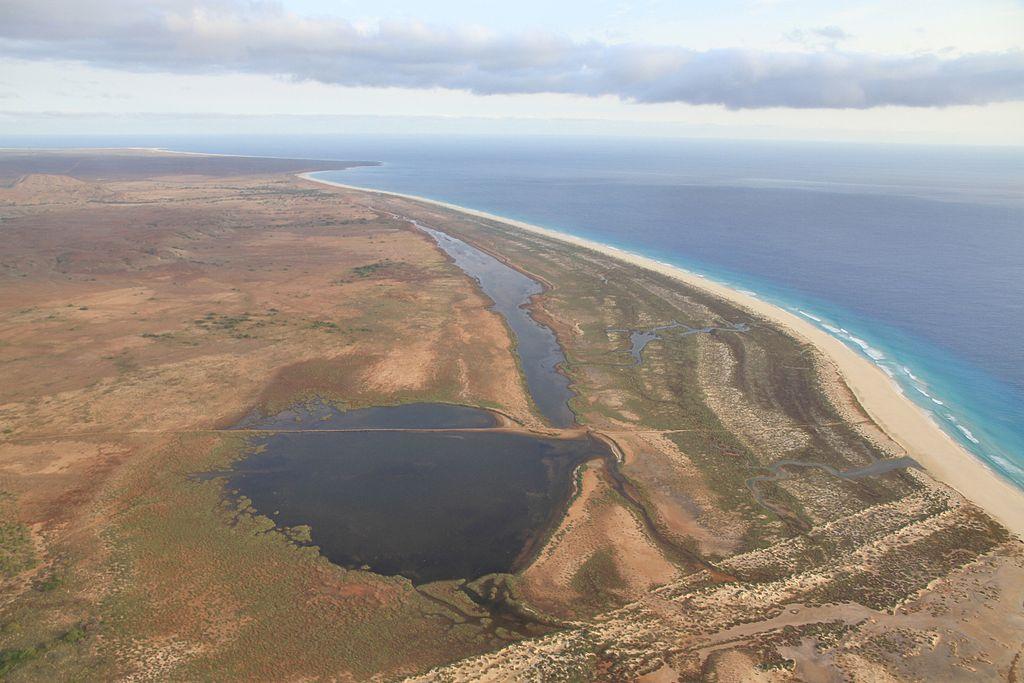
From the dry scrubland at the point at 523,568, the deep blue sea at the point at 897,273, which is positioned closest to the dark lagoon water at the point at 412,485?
the dry scrubland at the point at 523,568

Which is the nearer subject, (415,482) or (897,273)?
(415,482)

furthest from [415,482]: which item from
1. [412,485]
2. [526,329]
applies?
[526,329]

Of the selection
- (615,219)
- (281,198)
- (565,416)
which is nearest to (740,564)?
(565,416)

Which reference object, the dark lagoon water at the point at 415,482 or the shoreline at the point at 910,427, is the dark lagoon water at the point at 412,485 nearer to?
the dark lagoon water at the point at 415,482

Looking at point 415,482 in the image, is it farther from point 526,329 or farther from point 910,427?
point 910,427

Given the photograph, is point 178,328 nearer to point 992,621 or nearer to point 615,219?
point 992,621

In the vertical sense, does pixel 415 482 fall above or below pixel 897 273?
below

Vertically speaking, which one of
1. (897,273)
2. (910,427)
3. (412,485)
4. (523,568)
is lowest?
(523,568)
